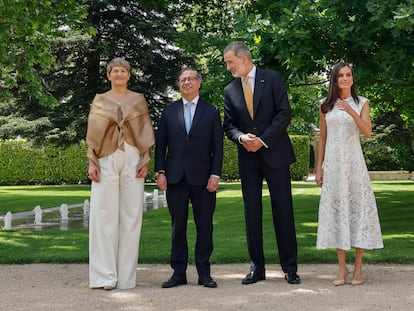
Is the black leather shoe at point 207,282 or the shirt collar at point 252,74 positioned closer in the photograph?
the black leather shoe at point 207,282

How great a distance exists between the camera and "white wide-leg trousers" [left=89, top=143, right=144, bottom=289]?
5.37 m

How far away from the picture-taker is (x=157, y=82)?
2323 cm

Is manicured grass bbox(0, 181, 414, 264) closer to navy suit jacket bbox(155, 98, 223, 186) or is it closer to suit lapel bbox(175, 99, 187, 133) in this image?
navy suit jacket bbox(155, 98, 223, 186)

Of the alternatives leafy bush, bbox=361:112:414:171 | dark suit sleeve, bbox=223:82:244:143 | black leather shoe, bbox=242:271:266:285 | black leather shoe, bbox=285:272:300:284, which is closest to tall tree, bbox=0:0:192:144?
leafy bush, bbox=361:112:414:171

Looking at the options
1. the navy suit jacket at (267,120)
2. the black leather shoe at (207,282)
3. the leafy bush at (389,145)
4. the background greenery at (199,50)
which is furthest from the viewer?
the leafy bush at (389,145)

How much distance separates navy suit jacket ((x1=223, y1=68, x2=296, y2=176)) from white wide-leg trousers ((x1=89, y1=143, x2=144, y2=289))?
1041 mm

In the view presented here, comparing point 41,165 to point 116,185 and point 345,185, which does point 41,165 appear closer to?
point 116,185

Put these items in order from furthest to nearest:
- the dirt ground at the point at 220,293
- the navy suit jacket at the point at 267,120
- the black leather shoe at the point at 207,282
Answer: the navy suit jacket at the point at 267,120
the black leather shoe at the point at 207,282
the dirt ground at the point at 220,293

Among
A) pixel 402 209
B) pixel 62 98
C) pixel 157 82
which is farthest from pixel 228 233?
pixel 62 98

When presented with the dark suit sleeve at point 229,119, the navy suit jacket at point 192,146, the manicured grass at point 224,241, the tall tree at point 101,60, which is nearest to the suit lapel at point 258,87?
the dark suit sleeve at point 229,119

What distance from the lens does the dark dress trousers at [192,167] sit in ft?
17.7

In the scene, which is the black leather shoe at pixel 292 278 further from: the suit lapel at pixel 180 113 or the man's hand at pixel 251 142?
the suit lapel at pixel 180 113

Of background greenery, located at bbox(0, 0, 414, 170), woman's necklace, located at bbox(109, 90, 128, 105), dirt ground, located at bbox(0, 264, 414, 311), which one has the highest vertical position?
background greenery, located at bbox(0, 0, 414, 170)

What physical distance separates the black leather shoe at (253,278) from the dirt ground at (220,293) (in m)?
0.06
